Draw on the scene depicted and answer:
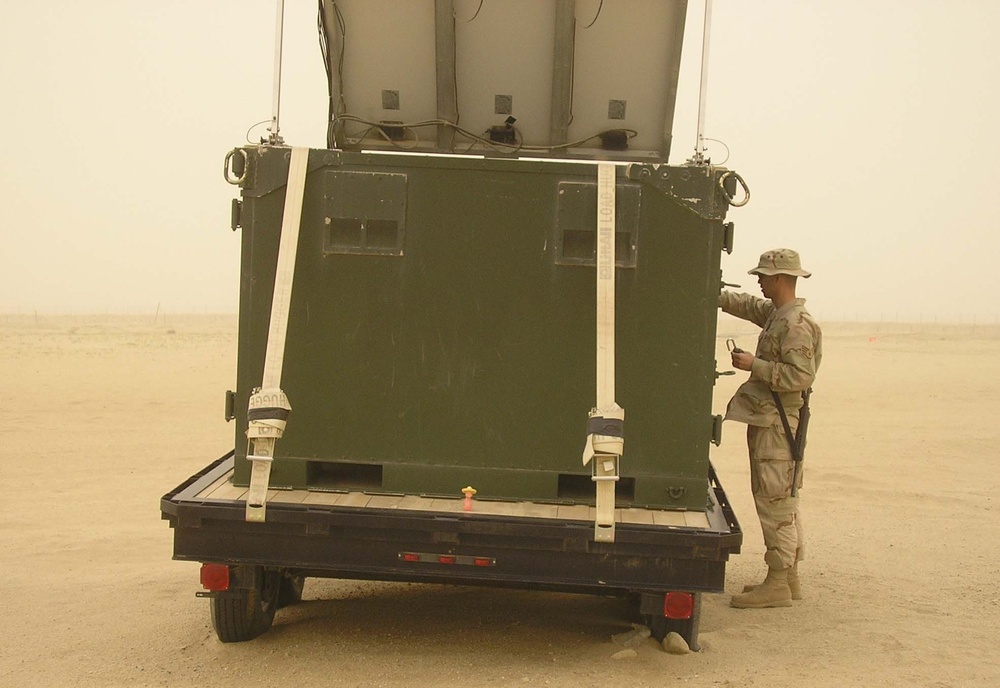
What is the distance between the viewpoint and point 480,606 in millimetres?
6344

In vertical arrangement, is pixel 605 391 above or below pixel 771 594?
above

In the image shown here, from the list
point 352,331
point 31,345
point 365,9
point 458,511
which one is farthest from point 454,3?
point 31,345

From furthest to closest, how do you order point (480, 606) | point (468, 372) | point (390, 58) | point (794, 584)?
1. point (794, 584)
2. point (480, 606)
3. point (390, 58)
4. point (468, 372)

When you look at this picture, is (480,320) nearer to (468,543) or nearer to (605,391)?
(605,391)

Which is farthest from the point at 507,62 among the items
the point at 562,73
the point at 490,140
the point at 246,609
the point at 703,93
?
the point at 246,609

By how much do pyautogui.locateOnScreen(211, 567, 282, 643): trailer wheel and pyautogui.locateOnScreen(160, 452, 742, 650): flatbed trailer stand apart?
0.88 feet

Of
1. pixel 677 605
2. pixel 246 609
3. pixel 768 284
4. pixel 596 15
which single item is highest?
pixel 596 15

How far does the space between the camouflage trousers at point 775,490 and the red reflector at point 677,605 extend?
1.57 m

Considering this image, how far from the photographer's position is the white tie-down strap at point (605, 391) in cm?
466

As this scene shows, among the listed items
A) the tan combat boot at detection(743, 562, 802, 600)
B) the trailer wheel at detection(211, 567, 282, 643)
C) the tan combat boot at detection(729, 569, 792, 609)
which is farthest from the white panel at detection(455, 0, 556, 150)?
the tan combat boot at detection(743, 562, 802, 600)

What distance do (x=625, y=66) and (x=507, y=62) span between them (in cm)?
64

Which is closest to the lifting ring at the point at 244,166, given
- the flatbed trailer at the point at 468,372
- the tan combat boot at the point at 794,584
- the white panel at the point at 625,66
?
the flatbed trailer at the point at 468,372

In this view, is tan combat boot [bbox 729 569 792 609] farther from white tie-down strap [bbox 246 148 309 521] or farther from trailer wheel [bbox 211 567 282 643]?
white tie-down strap [bbox 246 148 309 521]

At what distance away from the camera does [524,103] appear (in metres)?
6.02
